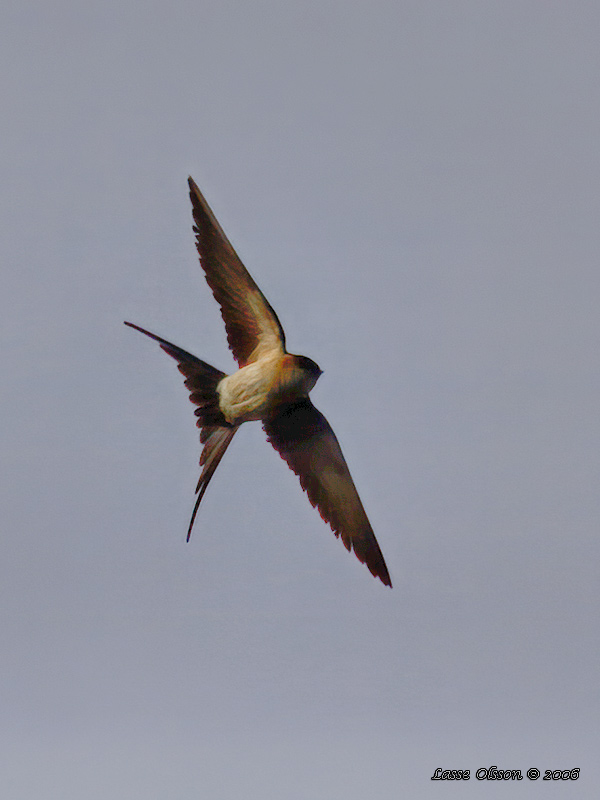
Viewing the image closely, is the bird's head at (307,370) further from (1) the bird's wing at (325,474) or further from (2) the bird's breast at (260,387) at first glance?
(1) the bird's wing at (325,474)

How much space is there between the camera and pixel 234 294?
8.18 m

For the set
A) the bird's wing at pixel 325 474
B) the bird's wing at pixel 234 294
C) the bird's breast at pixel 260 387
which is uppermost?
the bird's wing at pixel 234 294

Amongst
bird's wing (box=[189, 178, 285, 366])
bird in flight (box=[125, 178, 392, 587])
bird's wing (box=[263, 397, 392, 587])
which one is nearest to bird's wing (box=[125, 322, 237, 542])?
bird in flight (box=[125, 178, 392, 587])

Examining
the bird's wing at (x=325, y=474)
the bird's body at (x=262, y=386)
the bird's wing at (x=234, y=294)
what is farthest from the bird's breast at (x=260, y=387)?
the bird's wing at (x=325, y=474)

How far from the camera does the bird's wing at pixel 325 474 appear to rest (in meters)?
8.47

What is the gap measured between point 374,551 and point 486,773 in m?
3.97

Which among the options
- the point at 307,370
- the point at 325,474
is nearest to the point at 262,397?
the point at 307,370

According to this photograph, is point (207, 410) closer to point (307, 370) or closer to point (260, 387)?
point (260, 387)

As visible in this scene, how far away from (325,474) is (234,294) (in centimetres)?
179

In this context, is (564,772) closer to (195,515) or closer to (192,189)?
(195,515)

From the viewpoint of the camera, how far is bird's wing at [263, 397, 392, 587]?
8.47 metres

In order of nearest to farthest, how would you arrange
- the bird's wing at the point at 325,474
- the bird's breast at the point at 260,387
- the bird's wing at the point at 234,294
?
1. the bird's breast at the point at 260,387
2. the bird's wing at the point at 234,294
3. the bird's wing at the point at 325,474

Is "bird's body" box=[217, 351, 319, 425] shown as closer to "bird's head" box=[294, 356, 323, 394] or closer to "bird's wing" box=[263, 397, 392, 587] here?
"bird's head" box=[294, 356, 323, 394]

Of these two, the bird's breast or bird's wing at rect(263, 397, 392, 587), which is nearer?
the bird's breast
